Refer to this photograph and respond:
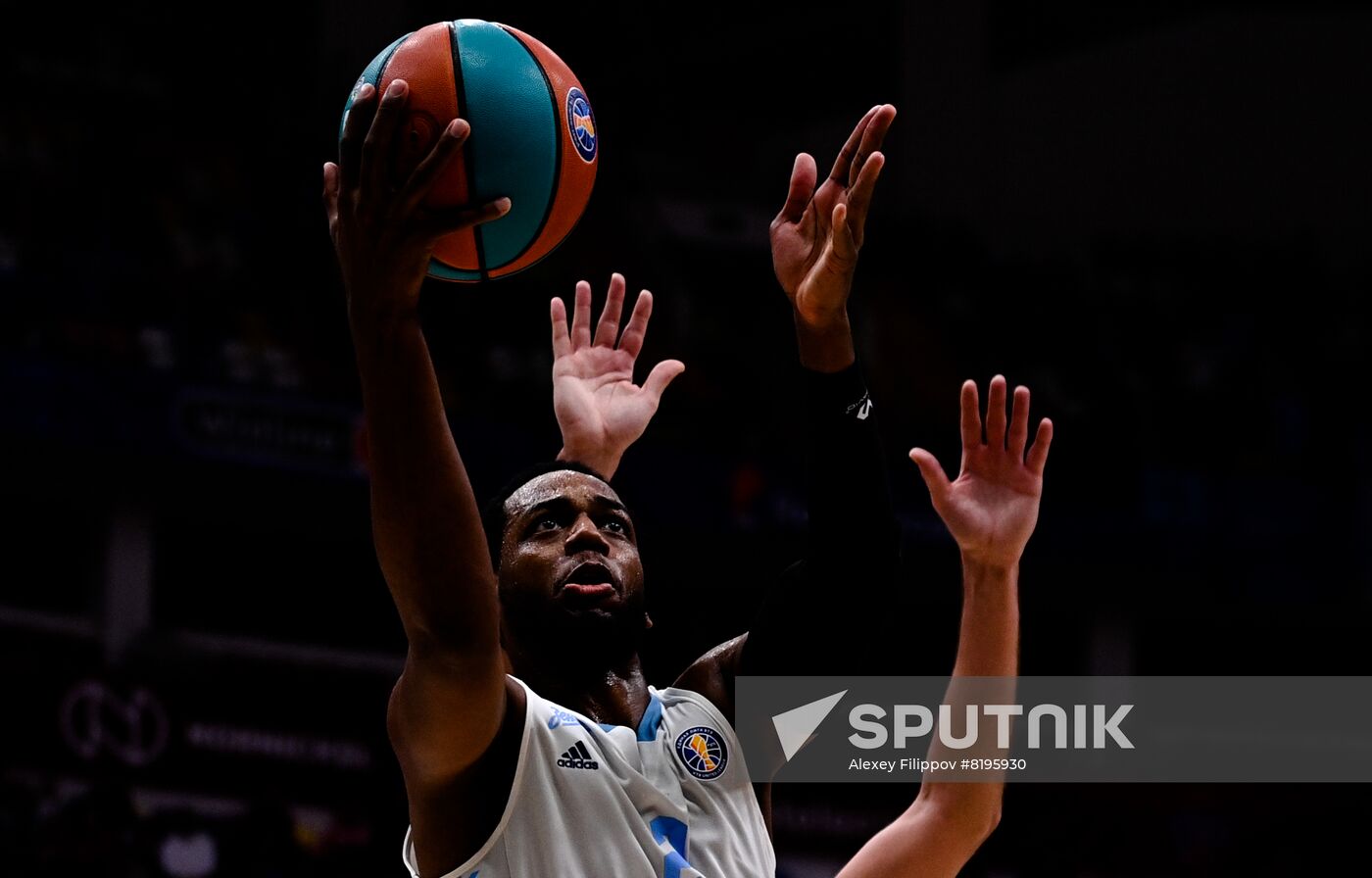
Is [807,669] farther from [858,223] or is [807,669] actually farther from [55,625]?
[55,625]

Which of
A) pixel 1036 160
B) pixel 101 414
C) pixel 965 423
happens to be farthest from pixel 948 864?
pixel 1036 160

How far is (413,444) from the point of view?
2.38m

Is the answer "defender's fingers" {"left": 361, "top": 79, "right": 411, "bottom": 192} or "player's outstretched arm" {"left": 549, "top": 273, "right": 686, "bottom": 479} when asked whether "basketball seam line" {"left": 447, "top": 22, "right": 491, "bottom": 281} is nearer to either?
"defender's fingers" {"left": 361, "top": 79, "right": 411, "bottom": 192}

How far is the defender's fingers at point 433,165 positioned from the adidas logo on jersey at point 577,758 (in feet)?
3.57

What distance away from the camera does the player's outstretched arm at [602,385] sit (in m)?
3.84

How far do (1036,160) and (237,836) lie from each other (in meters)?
11.8

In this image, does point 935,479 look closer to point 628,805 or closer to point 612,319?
point 628,805

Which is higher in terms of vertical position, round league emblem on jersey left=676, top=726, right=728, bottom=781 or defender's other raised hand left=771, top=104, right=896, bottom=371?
defender's other raised hand left=771, top=104, right=896, bottom=371

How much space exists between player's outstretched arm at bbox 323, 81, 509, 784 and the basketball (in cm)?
26

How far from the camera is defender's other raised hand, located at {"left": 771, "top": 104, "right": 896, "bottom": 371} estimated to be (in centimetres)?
309

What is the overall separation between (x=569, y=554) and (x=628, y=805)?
493mm

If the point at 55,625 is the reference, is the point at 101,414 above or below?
above

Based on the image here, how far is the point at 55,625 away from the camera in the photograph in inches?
404

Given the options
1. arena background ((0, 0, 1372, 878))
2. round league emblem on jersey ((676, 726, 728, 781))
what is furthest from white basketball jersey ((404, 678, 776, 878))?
arena background ((0, 0, 1372, 878))
